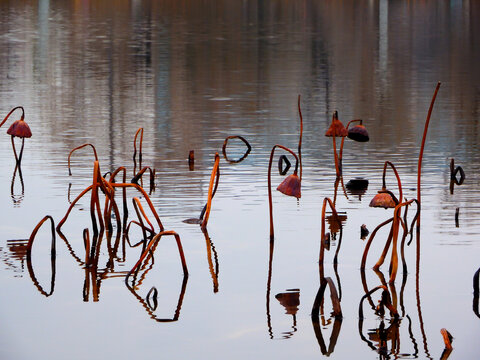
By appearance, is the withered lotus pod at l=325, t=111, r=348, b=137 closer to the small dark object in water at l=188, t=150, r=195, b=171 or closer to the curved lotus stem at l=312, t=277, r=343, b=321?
the small dark object in water at l=188, t=150, r=195, b=171

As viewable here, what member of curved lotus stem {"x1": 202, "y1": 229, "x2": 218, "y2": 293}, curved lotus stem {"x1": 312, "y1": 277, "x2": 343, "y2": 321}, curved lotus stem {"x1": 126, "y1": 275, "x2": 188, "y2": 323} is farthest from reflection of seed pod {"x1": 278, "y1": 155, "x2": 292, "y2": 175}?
curved lotus stem {"x1": 312, "y1": 277, "x2": 343, "y2": 321}

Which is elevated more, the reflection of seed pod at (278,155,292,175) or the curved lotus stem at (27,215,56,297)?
the reflection of seed pod at (278,155,292,175)

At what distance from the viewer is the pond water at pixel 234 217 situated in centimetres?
738

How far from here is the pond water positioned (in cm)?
738

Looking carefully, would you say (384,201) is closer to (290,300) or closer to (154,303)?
(290,300)

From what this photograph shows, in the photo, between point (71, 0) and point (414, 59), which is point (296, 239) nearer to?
point (414, 59)

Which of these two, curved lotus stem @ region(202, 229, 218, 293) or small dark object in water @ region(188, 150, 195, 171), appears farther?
small dark object in water @ region(188, 150, 195, 171)

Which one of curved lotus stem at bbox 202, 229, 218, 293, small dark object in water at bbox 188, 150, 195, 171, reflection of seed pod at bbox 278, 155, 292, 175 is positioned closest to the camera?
curved lotus stem at bbox 202, 229, 218, 293

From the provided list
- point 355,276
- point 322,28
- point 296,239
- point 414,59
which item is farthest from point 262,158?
point 322,28

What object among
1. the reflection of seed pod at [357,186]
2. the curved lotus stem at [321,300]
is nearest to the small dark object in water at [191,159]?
the reflection of seed pod at [357,186]

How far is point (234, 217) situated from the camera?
10820 mm

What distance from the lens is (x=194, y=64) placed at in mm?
33781

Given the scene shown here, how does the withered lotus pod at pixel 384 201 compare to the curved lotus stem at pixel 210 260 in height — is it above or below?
above

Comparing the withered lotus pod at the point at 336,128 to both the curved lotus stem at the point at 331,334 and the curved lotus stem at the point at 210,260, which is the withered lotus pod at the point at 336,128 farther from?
the curved lotus stem at the point at 331,334
